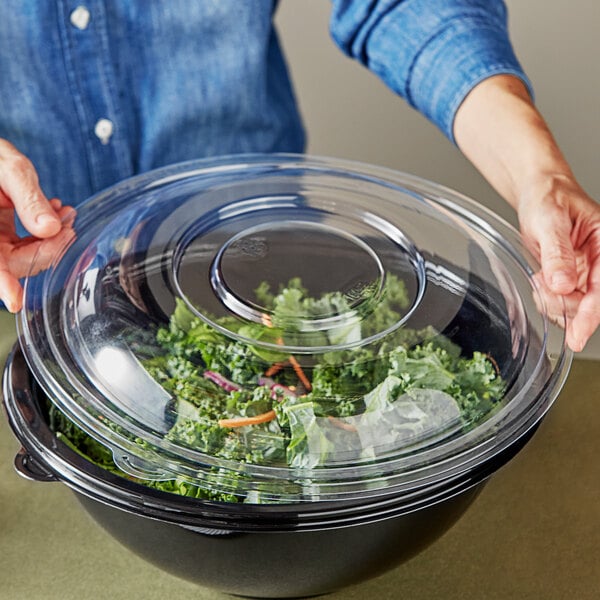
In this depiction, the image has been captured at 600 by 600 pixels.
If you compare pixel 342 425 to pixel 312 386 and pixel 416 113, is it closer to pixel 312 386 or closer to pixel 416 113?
pixel 312 386

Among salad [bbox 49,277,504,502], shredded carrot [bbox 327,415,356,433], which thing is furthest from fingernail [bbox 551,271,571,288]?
shredded carrot [bbox 327,415,356,433]

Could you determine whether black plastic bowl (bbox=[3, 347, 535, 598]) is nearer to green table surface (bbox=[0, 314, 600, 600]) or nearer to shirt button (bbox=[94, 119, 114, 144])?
green table surface (bbox=[0, 314, 600, 600])

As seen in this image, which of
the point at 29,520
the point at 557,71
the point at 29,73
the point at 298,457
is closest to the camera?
the point at 298,457

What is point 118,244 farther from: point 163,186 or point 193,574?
point 193,574

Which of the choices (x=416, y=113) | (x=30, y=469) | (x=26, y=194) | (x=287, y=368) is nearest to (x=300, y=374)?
(x=287, y=368)

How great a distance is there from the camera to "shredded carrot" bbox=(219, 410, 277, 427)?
78 cm

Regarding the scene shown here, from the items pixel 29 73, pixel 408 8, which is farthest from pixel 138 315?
pixel 408 8

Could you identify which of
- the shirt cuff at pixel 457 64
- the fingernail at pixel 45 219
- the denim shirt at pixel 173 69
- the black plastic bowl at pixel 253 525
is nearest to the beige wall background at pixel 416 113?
the denim shirt at pixel 173 69

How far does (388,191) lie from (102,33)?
624 mm

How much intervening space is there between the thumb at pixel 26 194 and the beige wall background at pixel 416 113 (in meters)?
1.56

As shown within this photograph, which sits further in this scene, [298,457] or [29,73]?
[29,73]

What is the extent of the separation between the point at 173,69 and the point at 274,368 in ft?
2.78

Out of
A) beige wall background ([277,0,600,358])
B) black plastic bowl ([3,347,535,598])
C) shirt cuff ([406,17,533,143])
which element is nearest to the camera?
black plastic bowl ([3,347,535,598])

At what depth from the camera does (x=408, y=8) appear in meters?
1.41
